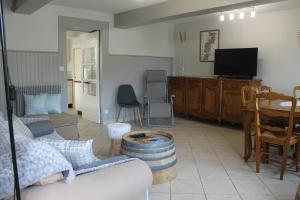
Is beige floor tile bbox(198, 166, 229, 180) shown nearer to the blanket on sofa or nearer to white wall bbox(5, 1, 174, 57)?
the blanket on sofa

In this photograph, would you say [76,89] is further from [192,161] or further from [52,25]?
[192,161]

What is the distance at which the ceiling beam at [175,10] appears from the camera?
3457mm

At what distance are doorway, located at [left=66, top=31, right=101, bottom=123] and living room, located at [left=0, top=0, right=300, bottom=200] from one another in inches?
1.8

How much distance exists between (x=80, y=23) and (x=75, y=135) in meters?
2.22

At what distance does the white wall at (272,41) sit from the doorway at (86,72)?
2.68m

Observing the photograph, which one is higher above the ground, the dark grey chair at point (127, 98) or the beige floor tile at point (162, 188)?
the dark grey chair at point (127, 98)

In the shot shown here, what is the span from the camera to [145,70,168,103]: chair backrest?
5.91 m

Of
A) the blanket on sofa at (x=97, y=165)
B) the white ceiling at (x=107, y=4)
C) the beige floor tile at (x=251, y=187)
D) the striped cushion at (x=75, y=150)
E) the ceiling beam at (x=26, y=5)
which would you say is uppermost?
the white ceiling at (x=107, y=4)

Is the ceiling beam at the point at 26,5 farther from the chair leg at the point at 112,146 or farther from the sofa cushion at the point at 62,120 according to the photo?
the chair leg at the point at 112,146

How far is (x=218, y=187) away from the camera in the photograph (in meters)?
2.72

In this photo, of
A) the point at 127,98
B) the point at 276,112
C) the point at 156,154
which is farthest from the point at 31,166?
the point at 127,98

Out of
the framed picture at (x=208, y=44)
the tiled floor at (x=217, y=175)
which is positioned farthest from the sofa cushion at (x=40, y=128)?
the framed picture at (x=208, y=44)

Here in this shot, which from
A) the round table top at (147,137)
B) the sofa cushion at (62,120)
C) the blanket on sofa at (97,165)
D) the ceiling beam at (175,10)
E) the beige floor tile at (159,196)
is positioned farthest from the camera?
the sofa cushion at (62,120)

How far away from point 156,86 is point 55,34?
7.85 feet
